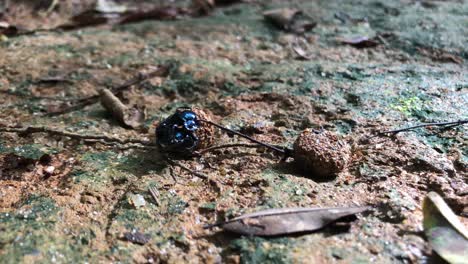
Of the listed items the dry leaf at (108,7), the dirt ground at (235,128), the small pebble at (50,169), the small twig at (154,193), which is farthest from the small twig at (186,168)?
the dry leaf at (108,7)

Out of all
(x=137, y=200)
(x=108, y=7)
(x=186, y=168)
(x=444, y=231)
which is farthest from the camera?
(x=108, y=7)

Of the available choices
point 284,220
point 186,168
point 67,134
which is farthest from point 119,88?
point 284,220

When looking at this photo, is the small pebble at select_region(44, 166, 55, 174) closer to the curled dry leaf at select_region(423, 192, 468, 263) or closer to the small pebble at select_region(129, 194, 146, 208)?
the small pebble at select_region(129, 194, 146, 208)

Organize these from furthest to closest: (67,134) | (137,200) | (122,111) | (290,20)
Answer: (290,20)
(122,111)
(67,134)
(137,200)

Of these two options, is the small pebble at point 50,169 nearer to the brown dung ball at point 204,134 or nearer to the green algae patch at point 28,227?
the green algae patch at point 28,227

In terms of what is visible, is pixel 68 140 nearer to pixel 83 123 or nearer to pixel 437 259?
pixel 83 123

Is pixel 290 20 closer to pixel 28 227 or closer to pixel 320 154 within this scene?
pixel 320 154
